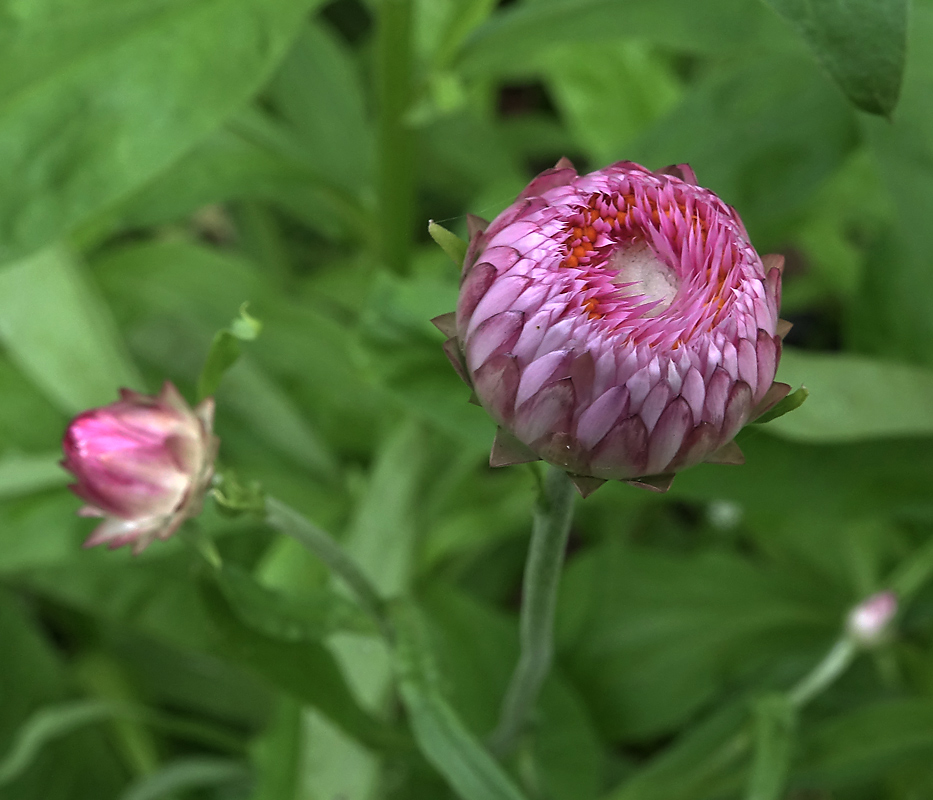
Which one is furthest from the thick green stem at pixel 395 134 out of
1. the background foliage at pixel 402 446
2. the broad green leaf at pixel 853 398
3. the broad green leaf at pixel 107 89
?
the broad green leaf at pixel 853 398

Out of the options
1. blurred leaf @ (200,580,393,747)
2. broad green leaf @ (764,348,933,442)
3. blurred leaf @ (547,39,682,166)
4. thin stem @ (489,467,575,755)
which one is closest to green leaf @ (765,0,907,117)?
thin stem @ (489,467,575,755)

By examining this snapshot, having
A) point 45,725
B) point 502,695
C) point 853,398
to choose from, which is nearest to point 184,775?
point 45,725

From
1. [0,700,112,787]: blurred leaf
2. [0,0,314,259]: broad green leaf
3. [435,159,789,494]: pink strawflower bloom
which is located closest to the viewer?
[435,159,789,494]: pink strawflower bloom

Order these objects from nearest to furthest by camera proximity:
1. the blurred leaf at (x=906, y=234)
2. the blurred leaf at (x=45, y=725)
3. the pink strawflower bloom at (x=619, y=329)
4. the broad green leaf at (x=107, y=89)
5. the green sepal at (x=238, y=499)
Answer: the pink strawflower bloom at (x=619, y=329)
the green sepal at (x=238, y=499)
the broad green leaf at (x=107, y=89)
the blurred leaf at (x=906, y=234)
the blurred leaf at (x=45, y=725)

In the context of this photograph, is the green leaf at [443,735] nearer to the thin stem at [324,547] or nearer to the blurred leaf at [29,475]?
the thin stem at [324,547]

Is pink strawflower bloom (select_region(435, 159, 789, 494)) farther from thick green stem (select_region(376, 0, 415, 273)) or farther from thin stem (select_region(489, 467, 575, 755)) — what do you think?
thick green stem (select_region(376, 0, 415, 273))

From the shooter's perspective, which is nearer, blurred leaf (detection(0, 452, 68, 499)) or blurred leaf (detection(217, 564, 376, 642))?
blurred leaf (detection(217, 564, 376, 642))

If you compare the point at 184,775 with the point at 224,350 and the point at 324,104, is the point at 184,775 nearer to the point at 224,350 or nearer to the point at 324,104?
the point at 224,350
